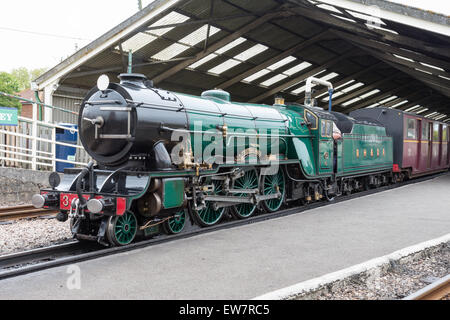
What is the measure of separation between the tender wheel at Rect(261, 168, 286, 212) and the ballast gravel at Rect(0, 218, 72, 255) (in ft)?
14.1

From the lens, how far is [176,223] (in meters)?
7.00

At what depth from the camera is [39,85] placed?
14391 millimetres

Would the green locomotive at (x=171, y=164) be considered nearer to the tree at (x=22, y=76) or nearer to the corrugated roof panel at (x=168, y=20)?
the corrugated roof panel at (x=168, y=20)

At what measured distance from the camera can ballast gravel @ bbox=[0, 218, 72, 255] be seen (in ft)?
20.5

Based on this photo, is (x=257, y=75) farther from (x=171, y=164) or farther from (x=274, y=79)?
(x=171, y=164)

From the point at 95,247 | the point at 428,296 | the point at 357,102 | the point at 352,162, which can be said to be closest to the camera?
the point at 428,296

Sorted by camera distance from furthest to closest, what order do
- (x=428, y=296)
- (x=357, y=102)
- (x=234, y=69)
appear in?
(x=357, y=102), (x=234, y=69), (x=428, y=296)

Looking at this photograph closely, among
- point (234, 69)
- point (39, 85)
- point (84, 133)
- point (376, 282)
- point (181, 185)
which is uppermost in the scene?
point (234, 69)

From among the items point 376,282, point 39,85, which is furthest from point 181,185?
point 39,85

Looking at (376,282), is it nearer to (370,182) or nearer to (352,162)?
(352,162)

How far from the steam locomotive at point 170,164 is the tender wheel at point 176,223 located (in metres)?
0.02

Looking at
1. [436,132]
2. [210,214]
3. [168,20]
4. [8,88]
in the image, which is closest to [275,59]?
[168,20]

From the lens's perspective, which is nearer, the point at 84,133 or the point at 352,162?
the point at 84,133

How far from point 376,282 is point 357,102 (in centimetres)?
3005
